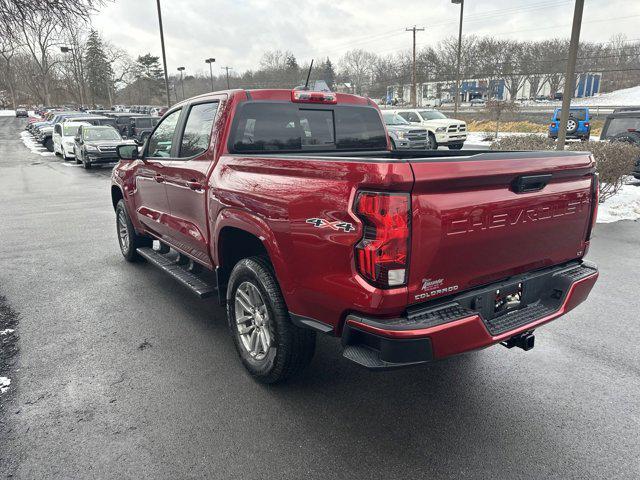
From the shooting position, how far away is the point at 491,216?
2.49 m

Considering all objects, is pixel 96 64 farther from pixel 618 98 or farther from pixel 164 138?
pixel 164 138

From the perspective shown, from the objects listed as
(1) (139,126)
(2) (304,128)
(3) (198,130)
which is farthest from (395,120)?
(3) (198,130)

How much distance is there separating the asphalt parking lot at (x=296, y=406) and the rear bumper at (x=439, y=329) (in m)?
0.65

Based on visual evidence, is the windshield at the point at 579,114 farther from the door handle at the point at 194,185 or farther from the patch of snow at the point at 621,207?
the door handle at the point at 194,185

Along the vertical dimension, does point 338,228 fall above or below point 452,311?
above

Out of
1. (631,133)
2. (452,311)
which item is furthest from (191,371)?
(631,133)

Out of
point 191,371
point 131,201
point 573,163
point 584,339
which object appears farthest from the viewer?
point 131,201

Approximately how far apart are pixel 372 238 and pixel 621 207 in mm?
8938

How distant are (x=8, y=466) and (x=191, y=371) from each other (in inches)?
49.2

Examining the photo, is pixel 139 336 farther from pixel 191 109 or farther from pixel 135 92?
pixel 135 92

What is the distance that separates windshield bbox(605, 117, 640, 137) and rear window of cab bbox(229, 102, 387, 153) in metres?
10.8

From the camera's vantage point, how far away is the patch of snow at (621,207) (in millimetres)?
8539

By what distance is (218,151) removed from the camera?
3656 millimetres

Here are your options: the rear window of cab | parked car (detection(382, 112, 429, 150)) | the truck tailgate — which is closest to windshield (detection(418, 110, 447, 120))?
parked car (detection(382, 112, 429, 150))
